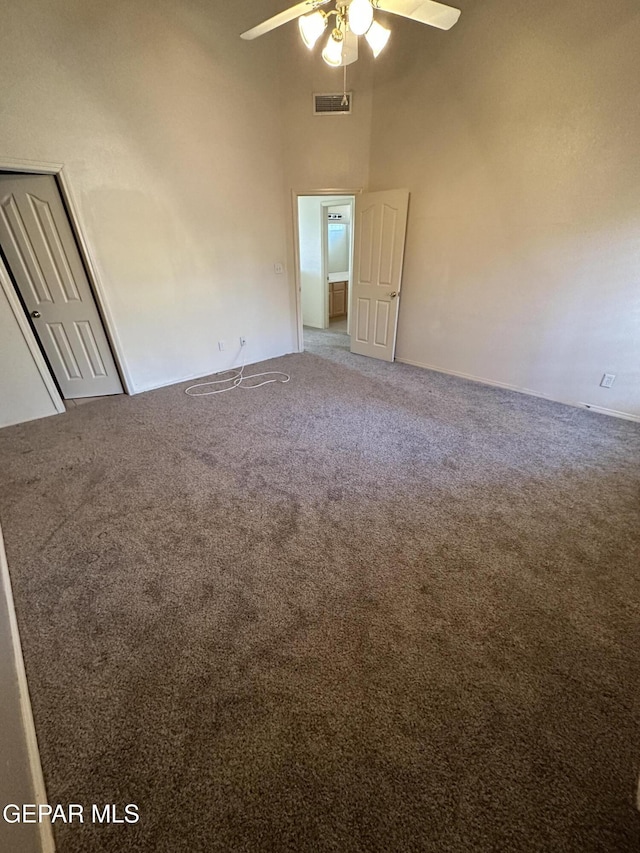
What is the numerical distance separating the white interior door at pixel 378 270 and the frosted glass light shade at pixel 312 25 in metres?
1.99

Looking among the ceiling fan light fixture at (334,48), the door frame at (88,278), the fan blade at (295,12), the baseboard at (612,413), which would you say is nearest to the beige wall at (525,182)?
the baseboard at (612,413)

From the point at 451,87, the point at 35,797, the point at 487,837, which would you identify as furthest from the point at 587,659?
the point at 451,87

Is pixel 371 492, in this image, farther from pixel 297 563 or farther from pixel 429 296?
pixel 429 296

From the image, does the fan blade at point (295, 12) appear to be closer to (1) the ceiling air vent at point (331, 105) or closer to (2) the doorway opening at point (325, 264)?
(1) the ceiling air vent at point (331, 105)

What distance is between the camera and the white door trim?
9.32ft

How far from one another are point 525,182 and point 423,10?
1729 mm

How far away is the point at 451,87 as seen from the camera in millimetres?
3205

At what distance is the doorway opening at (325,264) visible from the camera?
5781mm

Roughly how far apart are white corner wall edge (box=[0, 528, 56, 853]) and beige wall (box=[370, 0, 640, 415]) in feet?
14.0

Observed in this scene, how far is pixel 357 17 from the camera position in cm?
176

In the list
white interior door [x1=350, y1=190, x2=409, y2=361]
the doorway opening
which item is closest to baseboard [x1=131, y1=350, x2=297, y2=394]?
the doorway opening

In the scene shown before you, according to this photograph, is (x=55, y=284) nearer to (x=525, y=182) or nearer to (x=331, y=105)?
(x=331, y=105)

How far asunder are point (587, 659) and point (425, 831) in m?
0.88

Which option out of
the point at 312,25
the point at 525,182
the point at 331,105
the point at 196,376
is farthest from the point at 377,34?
the point at 196,376
